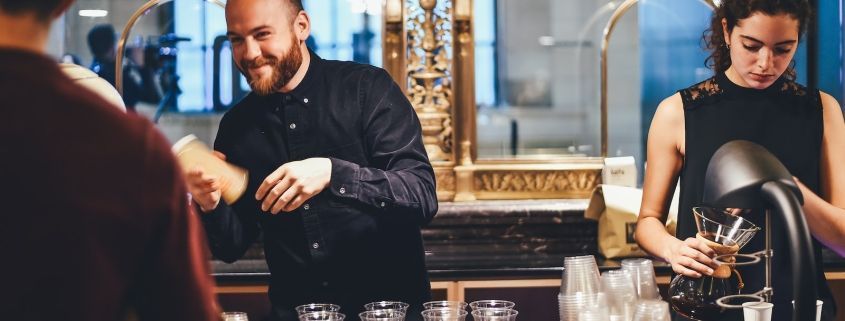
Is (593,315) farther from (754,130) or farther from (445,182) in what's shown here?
(445,182)

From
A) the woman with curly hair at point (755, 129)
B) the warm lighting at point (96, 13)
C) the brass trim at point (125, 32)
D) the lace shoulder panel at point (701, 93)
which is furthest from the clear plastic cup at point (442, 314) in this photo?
the warm lighting at point (96, 13)

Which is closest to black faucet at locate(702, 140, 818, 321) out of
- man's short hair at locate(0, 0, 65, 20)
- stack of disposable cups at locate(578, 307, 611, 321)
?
stack of disposable cups at locate(578, 307, 611, 321)

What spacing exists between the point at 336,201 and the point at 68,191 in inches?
63.8

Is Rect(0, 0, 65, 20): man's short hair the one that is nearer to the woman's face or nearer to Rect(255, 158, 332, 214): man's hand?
Rect(255, 158, 332, 214): man's hand

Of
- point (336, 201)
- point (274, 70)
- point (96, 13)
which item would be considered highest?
point (96, 13)

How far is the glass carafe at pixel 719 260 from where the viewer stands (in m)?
1.72

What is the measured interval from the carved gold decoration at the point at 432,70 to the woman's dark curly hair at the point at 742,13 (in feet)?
5.39

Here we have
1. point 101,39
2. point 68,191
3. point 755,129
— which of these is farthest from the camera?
point 101,39

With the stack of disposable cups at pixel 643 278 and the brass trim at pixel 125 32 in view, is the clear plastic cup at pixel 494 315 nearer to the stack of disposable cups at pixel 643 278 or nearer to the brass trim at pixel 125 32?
the stack of disposable cups at pixel 643 278

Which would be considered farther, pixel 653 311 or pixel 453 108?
pixel 453 108

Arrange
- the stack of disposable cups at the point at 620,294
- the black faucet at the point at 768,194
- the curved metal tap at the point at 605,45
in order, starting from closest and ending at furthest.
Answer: the black faucet at the point at 768,194 < the stack of disposable cups at the point at 620,294 < the curved metal tap at the point at 605,45

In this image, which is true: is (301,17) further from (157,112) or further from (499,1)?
(157,112)

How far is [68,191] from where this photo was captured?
77 cm

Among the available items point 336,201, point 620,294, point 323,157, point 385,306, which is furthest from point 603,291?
point 323,157
